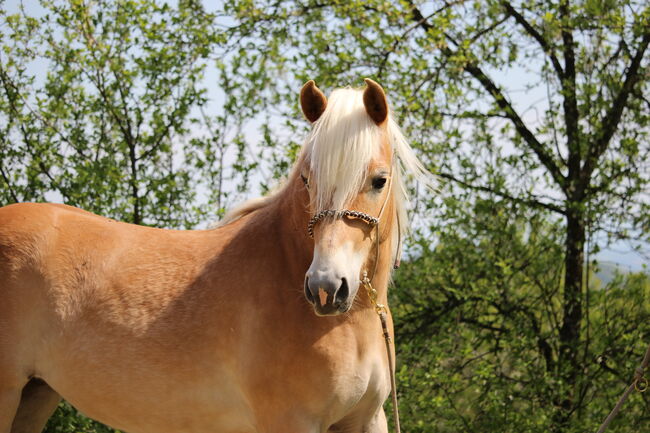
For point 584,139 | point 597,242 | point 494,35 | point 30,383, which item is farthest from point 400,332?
point 30,383

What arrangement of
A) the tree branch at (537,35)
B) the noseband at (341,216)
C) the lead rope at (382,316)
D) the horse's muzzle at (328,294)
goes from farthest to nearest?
the tree branch at (537,35) → the lead rope at (382,316) → the noseband at (341,216) → the horse's muzzle at (328,294)

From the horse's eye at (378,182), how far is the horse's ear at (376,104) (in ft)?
0.75

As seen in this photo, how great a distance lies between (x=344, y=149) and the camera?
2518 mm

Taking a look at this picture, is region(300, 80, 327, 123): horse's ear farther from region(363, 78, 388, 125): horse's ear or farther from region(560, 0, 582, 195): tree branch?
region(560, 0, 582, 195): tree branch

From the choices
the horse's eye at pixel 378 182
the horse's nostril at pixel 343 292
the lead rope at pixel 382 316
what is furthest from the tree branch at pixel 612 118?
the horse's nostril at pixel 343 292

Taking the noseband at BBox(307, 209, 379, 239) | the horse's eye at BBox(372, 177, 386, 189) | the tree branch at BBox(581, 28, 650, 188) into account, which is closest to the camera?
the noseband at BBox(307, 209, 379, 239)

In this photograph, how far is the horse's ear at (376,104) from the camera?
2.63m

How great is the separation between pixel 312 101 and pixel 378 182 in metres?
0.42

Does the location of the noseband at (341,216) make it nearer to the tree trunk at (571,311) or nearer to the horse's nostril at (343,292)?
the horse's nostril at (343,292)

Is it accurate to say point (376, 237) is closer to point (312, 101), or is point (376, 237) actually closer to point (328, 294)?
point (328, 294)

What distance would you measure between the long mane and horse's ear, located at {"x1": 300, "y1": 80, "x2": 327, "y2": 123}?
0.15 feet

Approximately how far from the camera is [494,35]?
712 centimetres

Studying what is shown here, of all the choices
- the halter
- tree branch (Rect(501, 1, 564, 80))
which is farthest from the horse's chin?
tree branch (Rect(501, 1, 564, 80))

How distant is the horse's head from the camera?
7.68ft
